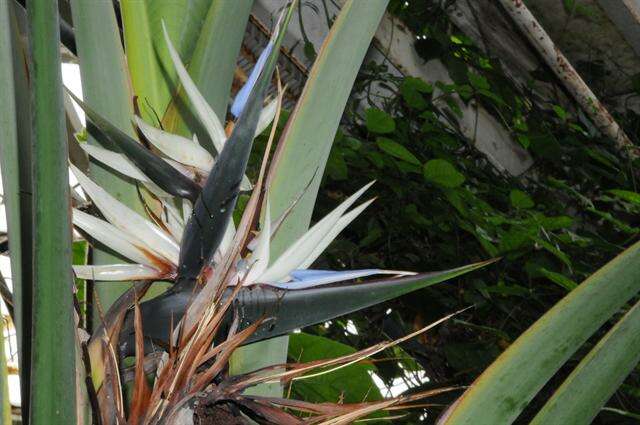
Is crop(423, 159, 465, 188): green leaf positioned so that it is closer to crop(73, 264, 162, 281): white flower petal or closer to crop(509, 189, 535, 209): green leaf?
crop(509, 189, 535, 209): green leaf

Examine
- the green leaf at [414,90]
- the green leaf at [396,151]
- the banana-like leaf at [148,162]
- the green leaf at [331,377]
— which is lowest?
the green leaf at [331,377]

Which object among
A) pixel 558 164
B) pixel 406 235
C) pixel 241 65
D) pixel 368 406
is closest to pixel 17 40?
pixel 368 406

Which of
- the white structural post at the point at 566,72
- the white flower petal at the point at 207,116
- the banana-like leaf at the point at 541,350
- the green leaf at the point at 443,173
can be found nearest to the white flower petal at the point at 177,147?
the white flower petal at the point at 207,116

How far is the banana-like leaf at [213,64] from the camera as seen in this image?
1.19ft

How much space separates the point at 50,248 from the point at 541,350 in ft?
0.58

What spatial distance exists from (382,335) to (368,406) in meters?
1.17

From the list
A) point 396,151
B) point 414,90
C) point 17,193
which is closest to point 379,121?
point 396,151

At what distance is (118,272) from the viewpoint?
0.31 metres

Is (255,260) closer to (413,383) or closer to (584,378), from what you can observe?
(584,378)

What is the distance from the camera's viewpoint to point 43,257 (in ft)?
0.70

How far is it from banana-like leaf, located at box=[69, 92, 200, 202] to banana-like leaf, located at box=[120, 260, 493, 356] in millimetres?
37

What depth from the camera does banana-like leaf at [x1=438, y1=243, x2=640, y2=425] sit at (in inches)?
11.8

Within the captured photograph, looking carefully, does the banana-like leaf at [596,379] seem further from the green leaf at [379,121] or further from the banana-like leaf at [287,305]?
the green leaf at [379,121]

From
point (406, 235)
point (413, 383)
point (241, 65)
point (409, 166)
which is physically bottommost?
point (413, 383)
